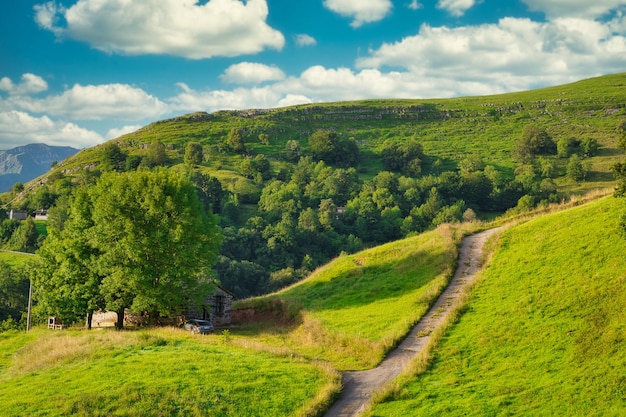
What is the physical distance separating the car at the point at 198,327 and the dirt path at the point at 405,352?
16490 mm

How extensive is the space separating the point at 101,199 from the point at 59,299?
8581 millimetres

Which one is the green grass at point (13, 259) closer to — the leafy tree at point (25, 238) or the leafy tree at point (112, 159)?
the leafy tree at point (25, 238)

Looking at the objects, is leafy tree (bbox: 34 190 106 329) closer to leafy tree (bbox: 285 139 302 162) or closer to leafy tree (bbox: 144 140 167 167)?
leafy tree (bbox: 144 140 167 167)

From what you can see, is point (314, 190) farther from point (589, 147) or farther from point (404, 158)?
point (589, 147)

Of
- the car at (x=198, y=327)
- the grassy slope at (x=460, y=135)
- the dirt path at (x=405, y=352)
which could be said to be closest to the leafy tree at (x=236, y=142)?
the grassy slope at (x=460, y=135)

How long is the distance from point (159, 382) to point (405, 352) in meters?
13.0

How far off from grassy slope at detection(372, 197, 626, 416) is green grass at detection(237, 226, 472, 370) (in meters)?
4.06

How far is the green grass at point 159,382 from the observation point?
73.8 ft

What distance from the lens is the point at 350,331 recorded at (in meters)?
Answer: 35.5

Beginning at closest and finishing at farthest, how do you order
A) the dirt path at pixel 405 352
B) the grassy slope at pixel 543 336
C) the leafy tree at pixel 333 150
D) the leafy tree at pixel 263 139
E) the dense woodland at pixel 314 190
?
the grassy slope at pixel 543 336 < the dirt path at pixel 405 352 < the dense woodland at pixel 314 190 < the leafy tree at pixel 333 150 < the leafy tree at pixel 263 139

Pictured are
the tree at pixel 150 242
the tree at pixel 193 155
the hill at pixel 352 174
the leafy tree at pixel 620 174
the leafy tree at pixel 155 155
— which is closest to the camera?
the leafy tree at pixel 620 174

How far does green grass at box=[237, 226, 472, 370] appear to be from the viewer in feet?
110

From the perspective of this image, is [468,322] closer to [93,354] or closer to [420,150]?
[93,354]

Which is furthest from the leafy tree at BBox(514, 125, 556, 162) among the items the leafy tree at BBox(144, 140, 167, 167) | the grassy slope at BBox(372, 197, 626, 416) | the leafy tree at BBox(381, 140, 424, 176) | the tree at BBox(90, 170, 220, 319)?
the tree at BBox(90, 170, 220, 319)
